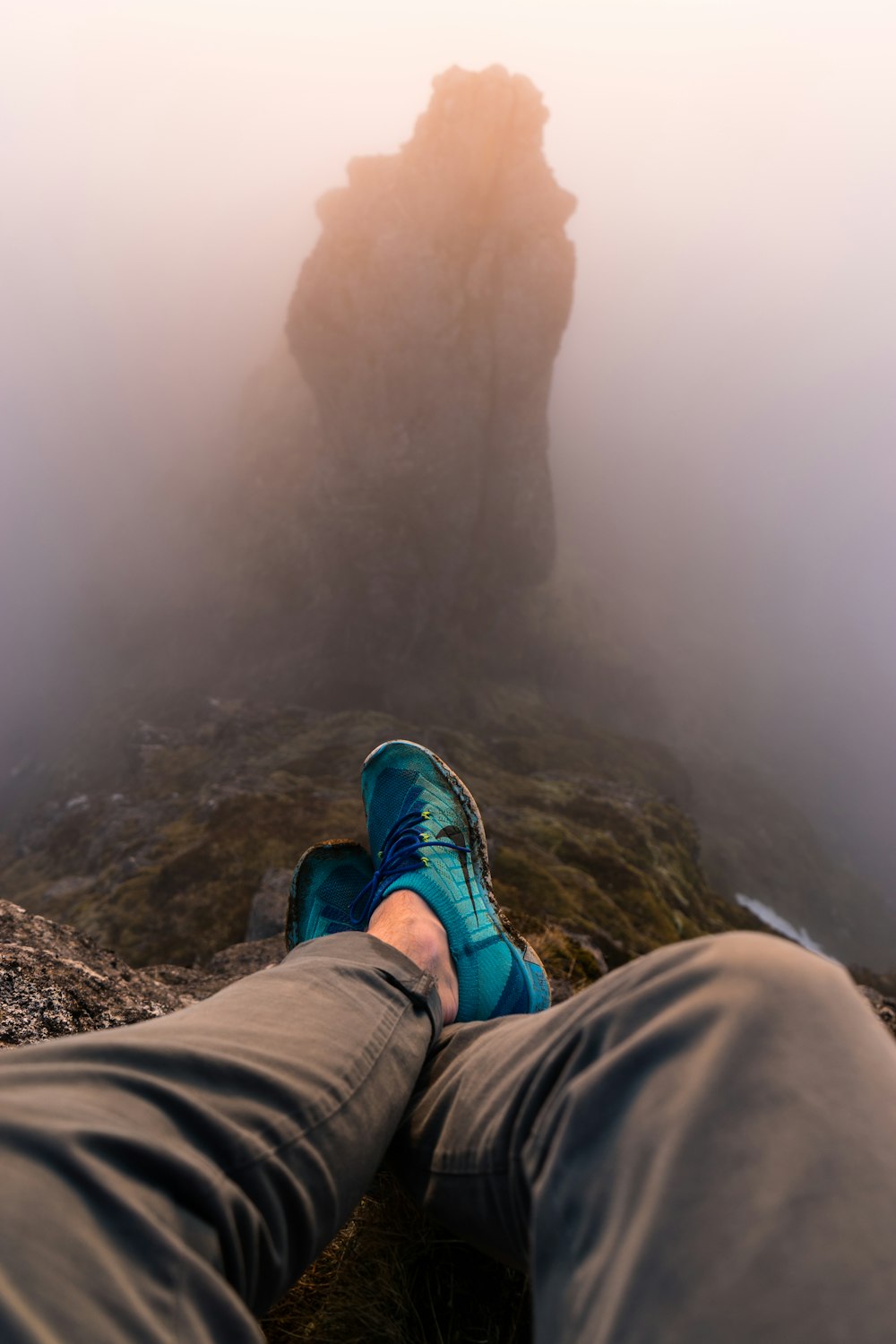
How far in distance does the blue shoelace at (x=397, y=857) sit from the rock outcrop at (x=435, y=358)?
52.7 metres

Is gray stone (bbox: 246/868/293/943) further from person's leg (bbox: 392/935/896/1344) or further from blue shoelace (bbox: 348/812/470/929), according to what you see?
person's leg (bbox: 392/935/896/1344)

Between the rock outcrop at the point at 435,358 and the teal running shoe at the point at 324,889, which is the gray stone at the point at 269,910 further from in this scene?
the rock outcrop at the point at 435,358

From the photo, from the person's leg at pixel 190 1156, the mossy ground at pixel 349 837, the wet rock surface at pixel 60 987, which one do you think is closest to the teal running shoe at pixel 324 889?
the wet rock surface at pixel 60 987

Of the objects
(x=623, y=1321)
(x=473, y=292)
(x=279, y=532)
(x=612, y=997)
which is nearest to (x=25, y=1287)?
(x=623, y=1321)

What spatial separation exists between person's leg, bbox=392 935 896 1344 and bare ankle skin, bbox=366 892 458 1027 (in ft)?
4.25

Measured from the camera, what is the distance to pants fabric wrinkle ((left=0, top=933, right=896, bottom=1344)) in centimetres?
96

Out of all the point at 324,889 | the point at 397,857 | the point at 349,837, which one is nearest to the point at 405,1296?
the point at 397,857

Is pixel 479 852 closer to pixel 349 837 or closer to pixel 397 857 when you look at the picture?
pixel 397 857

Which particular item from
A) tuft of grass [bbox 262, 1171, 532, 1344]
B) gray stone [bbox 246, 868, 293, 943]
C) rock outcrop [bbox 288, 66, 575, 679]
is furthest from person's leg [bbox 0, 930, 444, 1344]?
rock outcrop [bbox 288, 66, 575, 679]

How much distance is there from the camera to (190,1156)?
1350mm

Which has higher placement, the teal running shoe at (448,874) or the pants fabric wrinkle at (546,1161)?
the pants fabric wrinkle at (546,1161)

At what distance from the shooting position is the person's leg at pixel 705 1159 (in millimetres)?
911

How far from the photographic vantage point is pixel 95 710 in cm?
6581

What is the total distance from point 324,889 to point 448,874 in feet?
3.28
